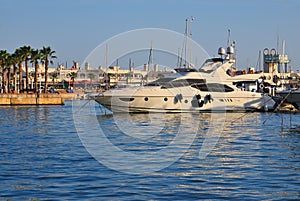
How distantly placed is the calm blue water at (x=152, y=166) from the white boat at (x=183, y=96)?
10.3 m

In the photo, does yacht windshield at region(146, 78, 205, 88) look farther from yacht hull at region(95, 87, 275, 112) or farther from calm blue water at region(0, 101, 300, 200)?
calm blue water at region(0, 101, 300, 200)

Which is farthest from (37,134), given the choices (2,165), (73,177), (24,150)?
(73,177)

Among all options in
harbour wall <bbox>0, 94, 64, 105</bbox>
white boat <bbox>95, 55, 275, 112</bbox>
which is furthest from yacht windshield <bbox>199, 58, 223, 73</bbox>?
harbour wall <bbox>0, 94, 64, 105</bbox>

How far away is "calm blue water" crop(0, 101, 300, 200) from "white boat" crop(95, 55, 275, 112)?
10272mm

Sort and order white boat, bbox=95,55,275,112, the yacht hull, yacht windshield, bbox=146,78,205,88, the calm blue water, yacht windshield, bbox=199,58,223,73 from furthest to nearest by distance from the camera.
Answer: yacht windshield, bbox=199,58,223,73
yacht windshield, bbox=146,78,205,88
white boat, bbox=95,55,275,112
the yacht hull
the calm blue water

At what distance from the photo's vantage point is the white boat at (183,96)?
4484 cm

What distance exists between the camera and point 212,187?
54.2 ft

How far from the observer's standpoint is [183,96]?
150 feet

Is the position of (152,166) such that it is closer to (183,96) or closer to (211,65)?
(183,96)

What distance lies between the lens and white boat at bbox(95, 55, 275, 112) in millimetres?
44844

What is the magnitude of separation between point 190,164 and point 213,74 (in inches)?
1128

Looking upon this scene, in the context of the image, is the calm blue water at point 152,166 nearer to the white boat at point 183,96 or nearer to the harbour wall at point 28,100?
the white boat at point 183,96

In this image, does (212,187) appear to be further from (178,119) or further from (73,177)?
(178,119)

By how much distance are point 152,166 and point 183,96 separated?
26.0 meters
